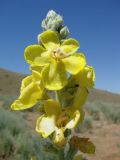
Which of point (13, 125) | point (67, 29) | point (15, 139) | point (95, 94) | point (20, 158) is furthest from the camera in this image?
point (95, 94)

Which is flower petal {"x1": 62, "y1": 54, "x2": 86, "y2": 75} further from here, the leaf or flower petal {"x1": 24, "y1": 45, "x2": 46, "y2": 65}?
the leaf

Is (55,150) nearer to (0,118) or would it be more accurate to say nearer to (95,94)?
(0,118)

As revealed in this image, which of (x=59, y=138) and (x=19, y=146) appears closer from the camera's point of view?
(x=59, y=138)

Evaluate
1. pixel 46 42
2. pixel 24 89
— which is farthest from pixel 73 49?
pixel 24 89

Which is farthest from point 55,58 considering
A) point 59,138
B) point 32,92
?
point 59,138

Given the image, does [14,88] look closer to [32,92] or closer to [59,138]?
[32,92]

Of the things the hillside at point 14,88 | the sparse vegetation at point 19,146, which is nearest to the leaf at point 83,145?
the sparse vegetation at point 19,146
